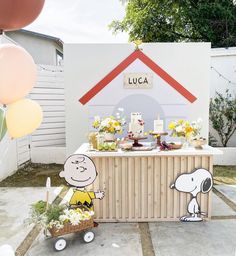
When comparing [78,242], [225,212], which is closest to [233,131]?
[225,212]

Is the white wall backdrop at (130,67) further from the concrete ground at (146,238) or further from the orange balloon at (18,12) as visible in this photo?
the orange balloon at (18,12)

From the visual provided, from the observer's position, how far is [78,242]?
315cm

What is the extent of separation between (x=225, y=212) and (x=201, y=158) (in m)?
0.96

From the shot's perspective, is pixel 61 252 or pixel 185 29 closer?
pixel 61 252

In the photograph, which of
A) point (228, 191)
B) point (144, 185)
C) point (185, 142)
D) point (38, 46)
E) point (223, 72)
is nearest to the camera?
point (144, 185)

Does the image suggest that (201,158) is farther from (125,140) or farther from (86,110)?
(86,110)

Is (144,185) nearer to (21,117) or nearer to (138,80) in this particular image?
(21,117)

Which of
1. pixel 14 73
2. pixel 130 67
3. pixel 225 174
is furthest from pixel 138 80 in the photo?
pixel 14 73

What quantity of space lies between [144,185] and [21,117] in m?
1.84

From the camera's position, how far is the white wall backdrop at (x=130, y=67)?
18.1 feet

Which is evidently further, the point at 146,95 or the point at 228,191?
the point at 146,95

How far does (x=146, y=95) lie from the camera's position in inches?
217

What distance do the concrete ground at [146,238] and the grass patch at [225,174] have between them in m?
1.62

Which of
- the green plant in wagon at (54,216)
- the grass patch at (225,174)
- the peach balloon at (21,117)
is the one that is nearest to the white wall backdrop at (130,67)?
the grass patch at (225,174)
